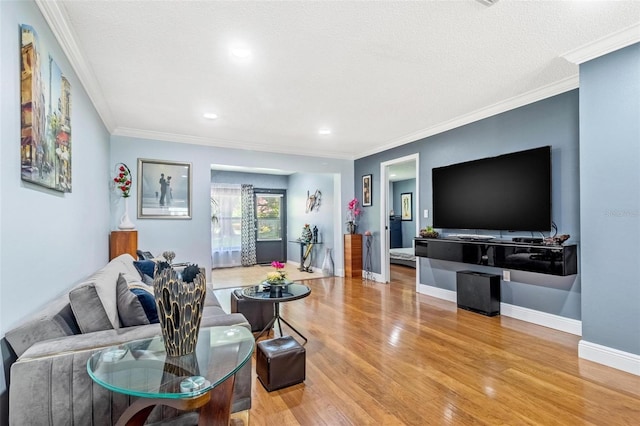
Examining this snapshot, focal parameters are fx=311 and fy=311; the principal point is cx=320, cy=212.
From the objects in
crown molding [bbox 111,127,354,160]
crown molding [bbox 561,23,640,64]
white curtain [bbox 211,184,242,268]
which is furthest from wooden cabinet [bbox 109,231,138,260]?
crown molding [bbox 561,23,640,64]

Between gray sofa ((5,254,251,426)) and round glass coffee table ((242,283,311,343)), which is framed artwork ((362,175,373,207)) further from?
gray sofa ((5,254,251,426))

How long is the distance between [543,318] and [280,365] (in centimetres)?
292

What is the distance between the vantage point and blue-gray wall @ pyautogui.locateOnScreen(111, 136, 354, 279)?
15.0ft

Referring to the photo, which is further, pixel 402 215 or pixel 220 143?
pixel 402 215

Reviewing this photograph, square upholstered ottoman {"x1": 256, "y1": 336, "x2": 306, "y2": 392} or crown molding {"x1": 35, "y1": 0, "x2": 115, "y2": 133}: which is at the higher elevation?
crown molding {"x1": 35, "y1": 0, "x2": 115, "y2": 133}

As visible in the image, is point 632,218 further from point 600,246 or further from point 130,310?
point 130,310

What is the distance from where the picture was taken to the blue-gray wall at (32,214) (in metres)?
1.36

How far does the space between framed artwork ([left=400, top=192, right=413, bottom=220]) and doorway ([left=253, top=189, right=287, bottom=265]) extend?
3793 millimetres

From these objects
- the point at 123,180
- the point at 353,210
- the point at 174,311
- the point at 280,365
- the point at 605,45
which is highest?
the point at 605,45

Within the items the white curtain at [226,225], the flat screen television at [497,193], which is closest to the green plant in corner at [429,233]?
the flat screen television at [497,193]

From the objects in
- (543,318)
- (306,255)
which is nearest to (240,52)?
(543,318)

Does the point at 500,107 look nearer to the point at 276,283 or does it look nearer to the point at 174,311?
the point at 276,283

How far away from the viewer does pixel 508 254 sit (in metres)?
3.34

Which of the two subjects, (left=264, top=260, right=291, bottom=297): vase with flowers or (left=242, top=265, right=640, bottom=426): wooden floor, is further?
(left=264, top=260, right=291, bottom=297): vase with flowers
